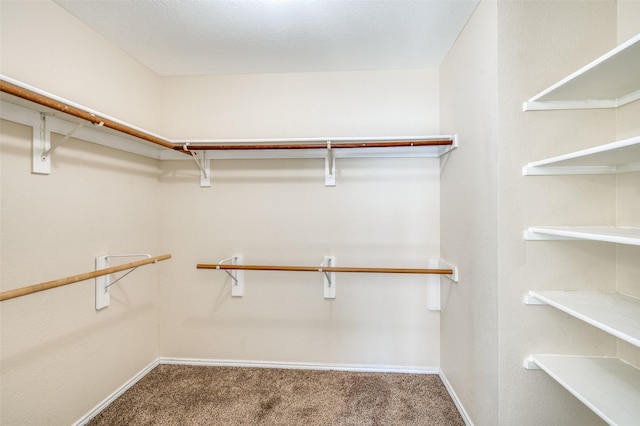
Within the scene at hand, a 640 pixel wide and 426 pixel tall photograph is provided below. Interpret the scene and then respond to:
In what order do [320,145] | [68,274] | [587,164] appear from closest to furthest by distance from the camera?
[587,164]
[68,274]
[320,145]

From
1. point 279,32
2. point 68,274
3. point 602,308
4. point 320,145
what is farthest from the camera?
point 320,145

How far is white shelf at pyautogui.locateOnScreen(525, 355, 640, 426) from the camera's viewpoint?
2.58 feet

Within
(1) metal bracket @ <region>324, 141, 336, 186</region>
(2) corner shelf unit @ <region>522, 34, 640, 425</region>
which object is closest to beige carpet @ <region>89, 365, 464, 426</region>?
(2) corner shelf unit @ <region>522, 34, 640, 425</region>

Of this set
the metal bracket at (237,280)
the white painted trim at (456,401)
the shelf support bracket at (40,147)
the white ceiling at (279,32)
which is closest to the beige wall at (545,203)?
the white painted trim at (456,401)

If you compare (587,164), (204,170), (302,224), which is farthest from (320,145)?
(587,164)

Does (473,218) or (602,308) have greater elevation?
(473,218)

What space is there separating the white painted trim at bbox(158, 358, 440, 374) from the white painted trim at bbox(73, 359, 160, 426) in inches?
4.1

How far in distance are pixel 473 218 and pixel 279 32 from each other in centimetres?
152

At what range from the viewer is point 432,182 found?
182 centimetres

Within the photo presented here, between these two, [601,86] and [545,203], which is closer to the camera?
[601,86]

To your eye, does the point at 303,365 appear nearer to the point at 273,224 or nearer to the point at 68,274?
the point at 273,224

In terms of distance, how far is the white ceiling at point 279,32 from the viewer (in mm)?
1297

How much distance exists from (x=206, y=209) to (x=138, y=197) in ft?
1.45

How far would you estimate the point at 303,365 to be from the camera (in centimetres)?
187
